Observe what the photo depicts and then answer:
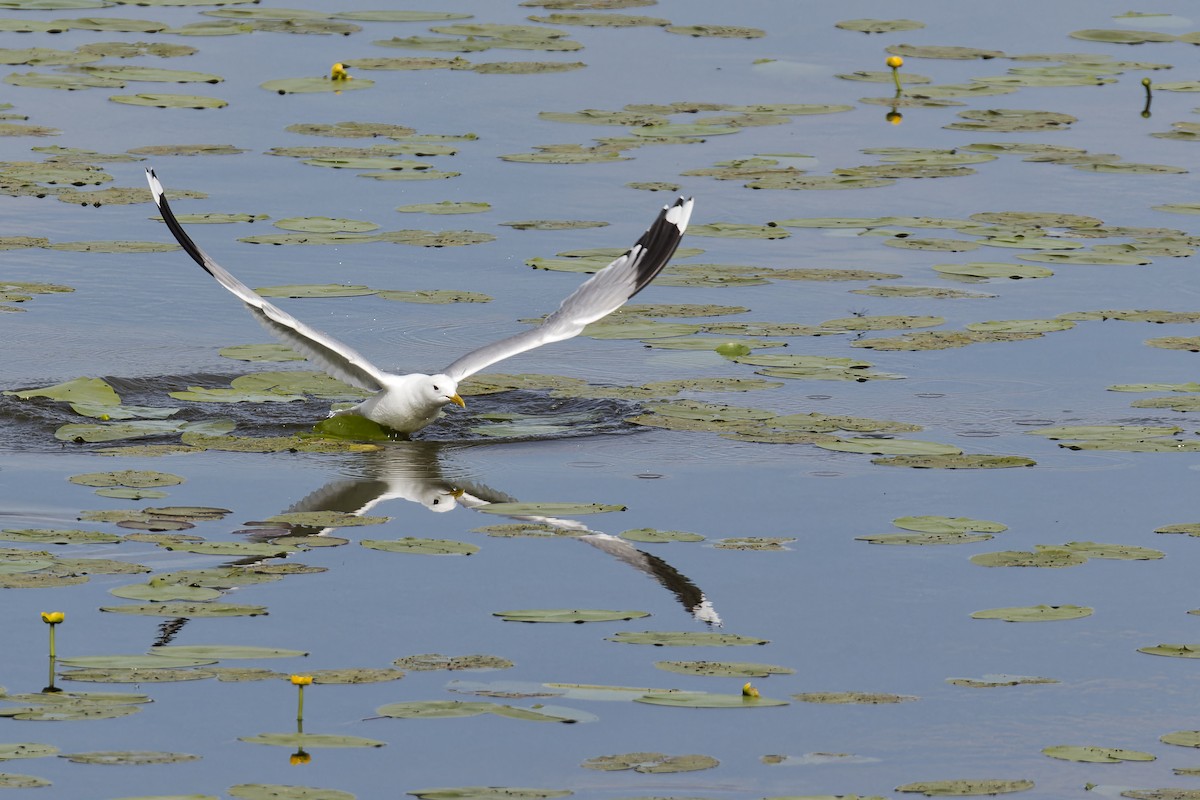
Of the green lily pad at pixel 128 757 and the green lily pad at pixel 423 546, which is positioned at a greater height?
the green lily pad at pixel 423 546

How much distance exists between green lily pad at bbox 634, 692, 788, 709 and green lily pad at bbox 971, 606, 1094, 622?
1.39 metres

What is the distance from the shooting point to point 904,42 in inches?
929

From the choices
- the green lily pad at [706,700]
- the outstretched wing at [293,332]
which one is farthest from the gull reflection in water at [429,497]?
the green lily pad at [706,700]

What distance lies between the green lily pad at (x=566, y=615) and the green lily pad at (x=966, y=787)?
5.87ft

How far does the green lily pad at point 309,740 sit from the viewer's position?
7.29 metres

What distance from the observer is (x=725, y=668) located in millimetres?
8188

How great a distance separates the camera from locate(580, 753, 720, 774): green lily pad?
7.28m

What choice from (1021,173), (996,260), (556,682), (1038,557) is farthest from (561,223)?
(556,682)

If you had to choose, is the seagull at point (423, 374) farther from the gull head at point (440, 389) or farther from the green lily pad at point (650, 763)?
the green lily pad at point (650, 763)

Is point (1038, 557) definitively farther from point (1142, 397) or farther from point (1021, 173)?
point (1021, 173)

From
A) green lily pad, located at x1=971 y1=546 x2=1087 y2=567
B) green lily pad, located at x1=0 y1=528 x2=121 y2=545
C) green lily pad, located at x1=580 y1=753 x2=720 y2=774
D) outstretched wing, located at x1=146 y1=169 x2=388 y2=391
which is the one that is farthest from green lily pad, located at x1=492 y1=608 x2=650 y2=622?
outstretched wing, located at x1=146 y1=169 x2=388 y2=391

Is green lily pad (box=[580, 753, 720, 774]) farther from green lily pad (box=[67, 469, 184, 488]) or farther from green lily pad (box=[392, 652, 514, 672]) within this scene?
green lily pad (box=[67, 469, 184, 488])

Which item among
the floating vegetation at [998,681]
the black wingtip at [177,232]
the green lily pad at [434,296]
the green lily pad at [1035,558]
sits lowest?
the floating vegetation at [998,681]

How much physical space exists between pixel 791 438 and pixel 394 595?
3.06 metres
